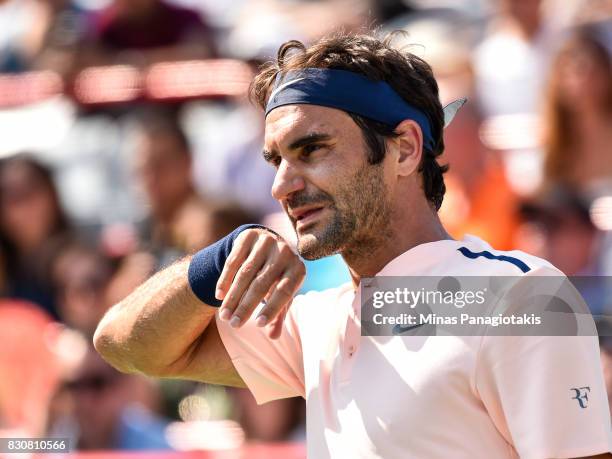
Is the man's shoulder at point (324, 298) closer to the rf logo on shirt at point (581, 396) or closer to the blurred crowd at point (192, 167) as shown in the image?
the rf logo on shirt at point (581, 396)

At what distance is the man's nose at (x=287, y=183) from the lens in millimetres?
3020

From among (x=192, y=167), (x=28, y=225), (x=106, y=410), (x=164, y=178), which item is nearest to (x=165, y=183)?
(x=164, y=178)

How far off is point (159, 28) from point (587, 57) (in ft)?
9.34

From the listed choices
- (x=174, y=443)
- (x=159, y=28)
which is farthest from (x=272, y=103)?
(x=159, y=28)

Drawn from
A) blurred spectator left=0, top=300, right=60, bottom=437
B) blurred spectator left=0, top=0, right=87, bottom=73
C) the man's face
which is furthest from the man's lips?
blurred spectator left=0, top=0, right=87, bottom=73

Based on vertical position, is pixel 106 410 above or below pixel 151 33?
below

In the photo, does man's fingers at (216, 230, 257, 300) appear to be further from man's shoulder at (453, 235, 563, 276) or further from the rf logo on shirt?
the rf logo on shirt

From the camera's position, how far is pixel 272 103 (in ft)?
10.4

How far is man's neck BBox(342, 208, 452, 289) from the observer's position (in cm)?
311

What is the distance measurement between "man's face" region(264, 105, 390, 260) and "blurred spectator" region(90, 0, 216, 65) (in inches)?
174

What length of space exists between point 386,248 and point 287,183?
1.04ft

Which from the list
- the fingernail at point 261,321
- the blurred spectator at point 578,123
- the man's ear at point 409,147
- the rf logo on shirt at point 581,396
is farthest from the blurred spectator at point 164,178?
the rf logo on shirt at point 581,396

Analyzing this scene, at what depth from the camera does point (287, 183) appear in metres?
3.03

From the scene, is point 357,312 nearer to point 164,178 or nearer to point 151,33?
point 164,178
